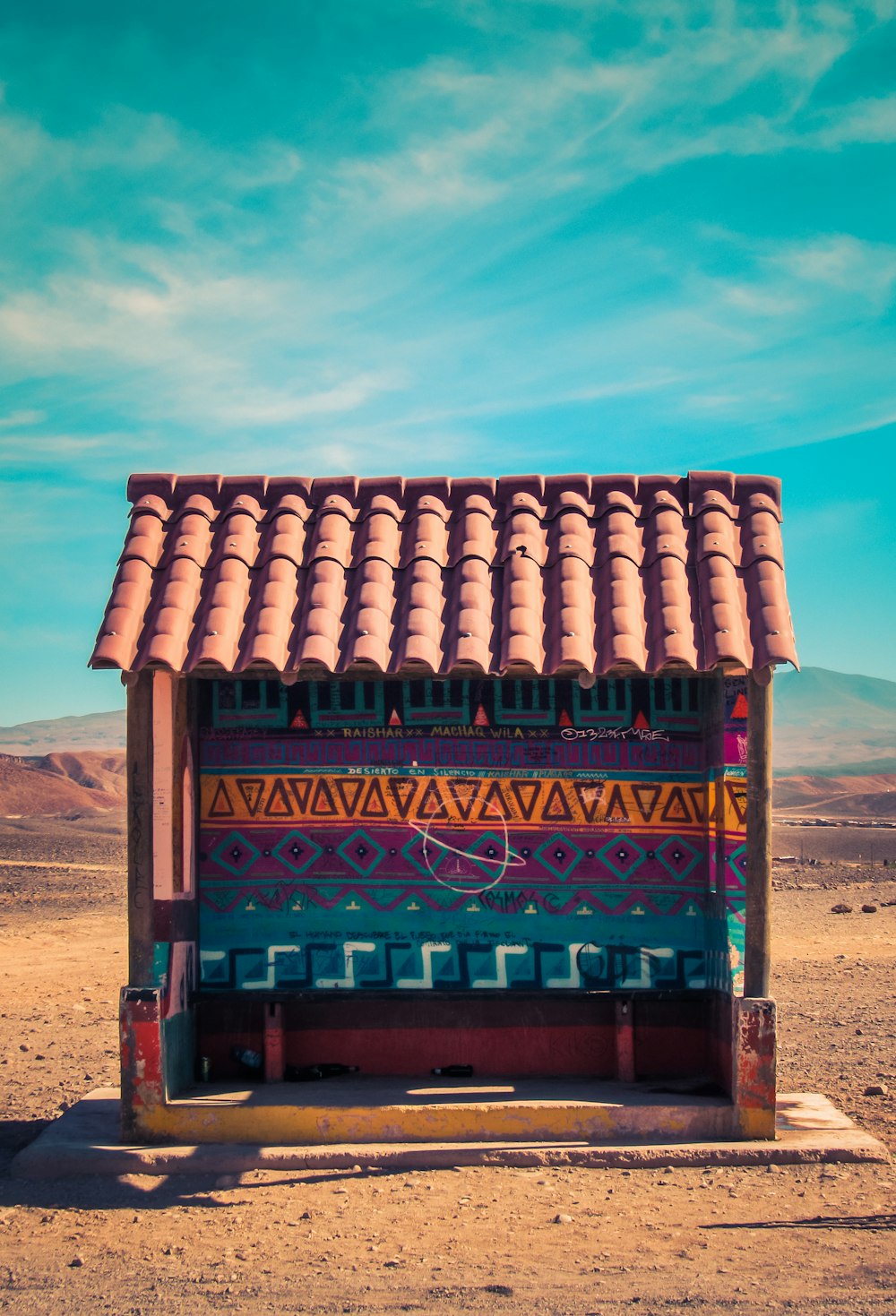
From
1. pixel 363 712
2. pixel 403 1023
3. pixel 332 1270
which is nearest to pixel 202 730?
pixel 363 712

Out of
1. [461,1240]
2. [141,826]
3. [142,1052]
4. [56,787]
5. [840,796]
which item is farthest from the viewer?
[840,796]

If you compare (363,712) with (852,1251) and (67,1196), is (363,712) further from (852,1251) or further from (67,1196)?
(852,1251)

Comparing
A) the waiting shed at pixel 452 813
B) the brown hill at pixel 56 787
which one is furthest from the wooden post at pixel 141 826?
the brown hill at pixel 56 787

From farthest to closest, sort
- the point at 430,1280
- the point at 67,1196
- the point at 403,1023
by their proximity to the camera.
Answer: the point at 403,1023
the point at 67,1196
the point at 430,1280

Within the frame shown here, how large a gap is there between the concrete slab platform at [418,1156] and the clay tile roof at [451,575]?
2.82 meters

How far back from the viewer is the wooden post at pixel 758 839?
7.12m

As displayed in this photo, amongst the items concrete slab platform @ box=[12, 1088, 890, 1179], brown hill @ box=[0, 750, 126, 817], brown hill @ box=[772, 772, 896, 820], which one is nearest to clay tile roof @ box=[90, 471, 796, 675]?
concrete slab platform @ box=[12, 1088, 890, 1179]

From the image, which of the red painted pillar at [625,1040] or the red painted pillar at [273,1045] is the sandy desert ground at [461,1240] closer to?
the red painted pillar at [625,1040]

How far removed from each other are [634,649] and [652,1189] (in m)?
3.03

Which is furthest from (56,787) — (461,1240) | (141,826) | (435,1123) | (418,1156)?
(461,1240)

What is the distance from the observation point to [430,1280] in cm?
547

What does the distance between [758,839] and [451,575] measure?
2.53 meters

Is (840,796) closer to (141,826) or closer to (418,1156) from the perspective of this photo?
(418,1156)

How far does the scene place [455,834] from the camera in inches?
317
